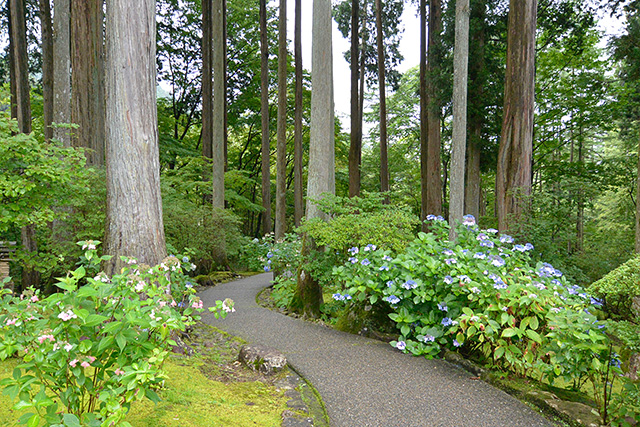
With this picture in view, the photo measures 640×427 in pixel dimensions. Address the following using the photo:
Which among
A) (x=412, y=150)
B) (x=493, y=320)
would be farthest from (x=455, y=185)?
(x=412, y=150)

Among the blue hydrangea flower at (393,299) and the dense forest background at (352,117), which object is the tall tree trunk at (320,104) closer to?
the dense forest background at (352,117)

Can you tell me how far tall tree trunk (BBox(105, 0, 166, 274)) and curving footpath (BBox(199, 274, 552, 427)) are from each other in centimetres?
207

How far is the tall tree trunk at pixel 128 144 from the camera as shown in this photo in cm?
409

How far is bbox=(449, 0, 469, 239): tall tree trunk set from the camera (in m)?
8.55

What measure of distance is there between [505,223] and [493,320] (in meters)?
4.89

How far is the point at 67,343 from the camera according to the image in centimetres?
171

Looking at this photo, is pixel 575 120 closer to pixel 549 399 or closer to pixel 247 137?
pixel 549 399

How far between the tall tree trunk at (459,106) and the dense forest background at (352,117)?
0.22 m

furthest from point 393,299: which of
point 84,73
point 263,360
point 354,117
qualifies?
point 354,117

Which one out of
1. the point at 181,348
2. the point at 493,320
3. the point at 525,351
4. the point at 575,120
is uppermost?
the point at 575,120

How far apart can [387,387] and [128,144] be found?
→ 11.7 feet

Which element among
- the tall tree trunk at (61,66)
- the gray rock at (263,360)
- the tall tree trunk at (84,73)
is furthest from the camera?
the tall tree trunk at (61,66)

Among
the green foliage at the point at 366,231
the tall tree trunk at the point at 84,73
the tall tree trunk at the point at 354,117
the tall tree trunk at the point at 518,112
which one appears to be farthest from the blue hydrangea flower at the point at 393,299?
the tall tree trunk at the point at 354,117

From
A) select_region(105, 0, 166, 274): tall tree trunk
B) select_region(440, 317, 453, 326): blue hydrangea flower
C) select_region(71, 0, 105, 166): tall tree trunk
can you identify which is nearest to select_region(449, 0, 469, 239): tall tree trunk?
select_region(440, 317, 453, 326): blue hydrangea flower
